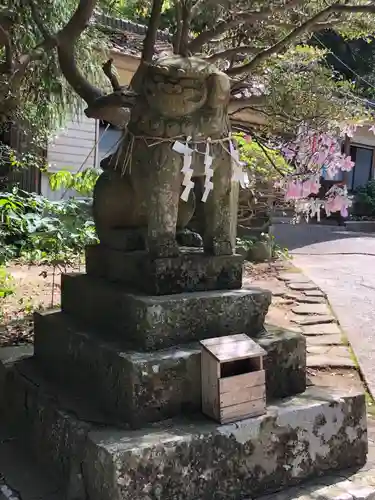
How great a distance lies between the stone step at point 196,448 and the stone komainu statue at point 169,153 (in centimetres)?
68

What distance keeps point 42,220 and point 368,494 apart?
22.1 feet

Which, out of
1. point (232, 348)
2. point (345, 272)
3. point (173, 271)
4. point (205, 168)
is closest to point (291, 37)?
point (205, 168)

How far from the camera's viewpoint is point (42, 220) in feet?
26.1

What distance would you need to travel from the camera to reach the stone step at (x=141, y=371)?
1.91 metres

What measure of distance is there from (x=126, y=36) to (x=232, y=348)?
8.40m

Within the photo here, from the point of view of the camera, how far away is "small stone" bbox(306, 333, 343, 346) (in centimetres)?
435

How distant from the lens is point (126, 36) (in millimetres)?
9258

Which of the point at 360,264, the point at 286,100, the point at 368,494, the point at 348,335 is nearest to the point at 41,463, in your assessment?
the point at 368,494

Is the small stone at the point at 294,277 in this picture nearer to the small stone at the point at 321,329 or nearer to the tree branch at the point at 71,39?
the small stone at the point at 321,329

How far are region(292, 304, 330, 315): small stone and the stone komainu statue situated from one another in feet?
10.3

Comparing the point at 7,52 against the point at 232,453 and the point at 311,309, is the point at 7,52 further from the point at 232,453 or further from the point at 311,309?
the point at 311,309

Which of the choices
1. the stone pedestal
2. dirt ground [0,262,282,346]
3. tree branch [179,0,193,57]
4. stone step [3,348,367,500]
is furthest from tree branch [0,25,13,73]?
stone step [3,348,367,500]

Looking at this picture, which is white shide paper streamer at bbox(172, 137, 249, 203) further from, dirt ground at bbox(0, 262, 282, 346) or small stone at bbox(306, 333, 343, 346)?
small stone at bbox(306, 333, 343, 346)

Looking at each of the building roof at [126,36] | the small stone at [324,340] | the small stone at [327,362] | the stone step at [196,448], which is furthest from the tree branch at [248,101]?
the building roof at [126,36]
